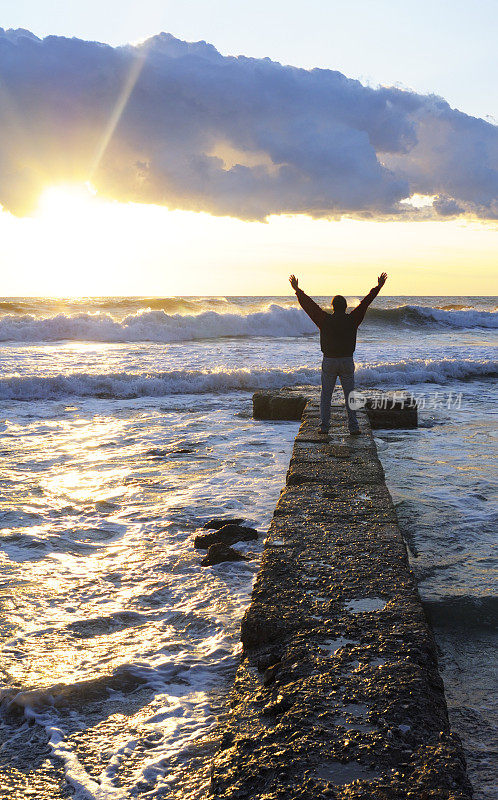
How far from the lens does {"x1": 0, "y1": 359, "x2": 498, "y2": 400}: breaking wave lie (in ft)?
40.0

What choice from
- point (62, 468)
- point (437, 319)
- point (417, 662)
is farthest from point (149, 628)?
point (437, 319)

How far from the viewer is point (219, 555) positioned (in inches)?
167

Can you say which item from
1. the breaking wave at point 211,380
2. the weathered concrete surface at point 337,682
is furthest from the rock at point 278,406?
the weathered concrete surface at point 337,682

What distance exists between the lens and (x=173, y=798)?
219 cm

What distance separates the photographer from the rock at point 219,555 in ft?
13.9

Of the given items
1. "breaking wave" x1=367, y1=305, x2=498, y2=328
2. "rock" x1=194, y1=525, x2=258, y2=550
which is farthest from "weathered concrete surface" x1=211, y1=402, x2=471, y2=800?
"breaking wave" x1=367, y1=305, x2=498, y2=328

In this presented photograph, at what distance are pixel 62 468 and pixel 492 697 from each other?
5.01 m

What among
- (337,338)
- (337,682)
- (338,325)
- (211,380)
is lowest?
(337,682)

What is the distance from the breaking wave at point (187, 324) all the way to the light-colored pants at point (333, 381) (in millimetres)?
18946

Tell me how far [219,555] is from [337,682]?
1.97m

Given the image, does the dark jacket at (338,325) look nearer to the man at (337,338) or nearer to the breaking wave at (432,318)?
the man at (337,338)

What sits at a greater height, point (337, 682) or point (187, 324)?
point (187, 324)

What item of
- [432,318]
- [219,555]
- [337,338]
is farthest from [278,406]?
[432,318]

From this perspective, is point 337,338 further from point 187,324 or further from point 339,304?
point 187,324
